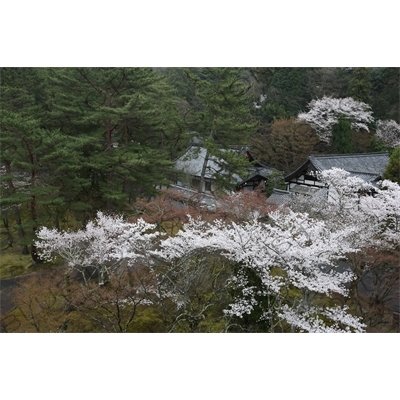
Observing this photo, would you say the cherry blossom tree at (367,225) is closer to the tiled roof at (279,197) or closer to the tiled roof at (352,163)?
the tiled roof at (279,197)

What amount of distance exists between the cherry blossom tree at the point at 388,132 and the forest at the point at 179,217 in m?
0.03

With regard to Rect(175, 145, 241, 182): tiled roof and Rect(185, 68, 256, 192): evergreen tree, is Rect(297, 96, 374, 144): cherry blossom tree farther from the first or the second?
Rect(175, 145, 241, 182): tiled roof

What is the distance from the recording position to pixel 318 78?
10.4m

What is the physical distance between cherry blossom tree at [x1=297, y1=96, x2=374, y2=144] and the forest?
45mm

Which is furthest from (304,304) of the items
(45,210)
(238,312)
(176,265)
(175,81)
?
(175,81)

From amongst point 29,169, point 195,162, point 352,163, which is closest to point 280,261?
point 352,163

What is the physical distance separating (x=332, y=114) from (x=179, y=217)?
5777mm

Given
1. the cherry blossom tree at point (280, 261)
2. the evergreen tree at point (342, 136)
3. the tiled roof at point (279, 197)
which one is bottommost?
the cherry blossom tree at point (280, 261)

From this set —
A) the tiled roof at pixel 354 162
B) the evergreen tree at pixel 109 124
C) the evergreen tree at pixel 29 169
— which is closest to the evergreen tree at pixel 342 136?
the tiled roof at pixel 354 162

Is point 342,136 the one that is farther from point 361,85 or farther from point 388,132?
point 361,85

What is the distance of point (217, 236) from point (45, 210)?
4032 mm

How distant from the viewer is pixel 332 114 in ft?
34.2

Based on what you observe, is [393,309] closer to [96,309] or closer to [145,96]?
[96,309]

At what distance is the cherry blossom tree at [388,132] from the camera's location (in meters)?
9.41
